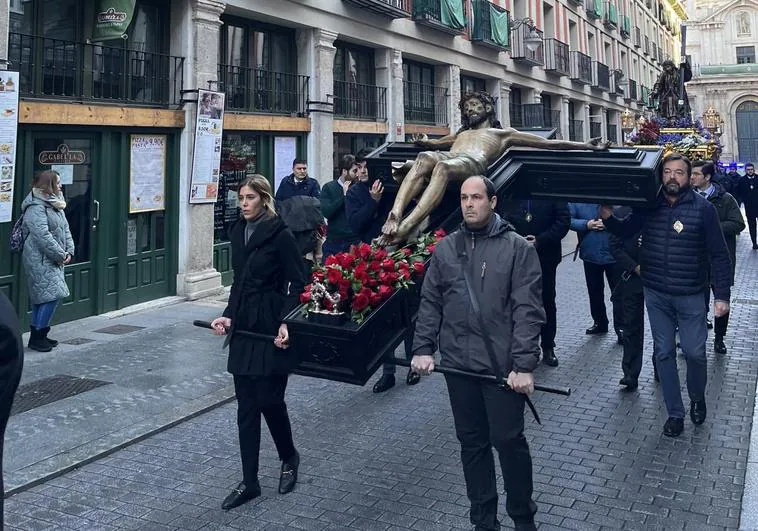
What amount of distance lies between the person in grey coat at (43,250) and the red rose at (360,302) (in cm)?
551

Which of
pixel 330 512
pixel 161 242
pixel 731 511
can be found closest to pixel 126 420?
pixel 330 512

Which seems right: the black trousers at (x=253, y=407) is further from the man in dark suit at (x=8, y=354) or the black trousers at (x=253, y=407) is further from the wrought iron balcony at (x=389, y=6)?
the wrought iron balcony at (x=389, y=6)

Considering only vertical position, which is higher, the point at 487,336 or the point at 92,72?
the point at 92,72

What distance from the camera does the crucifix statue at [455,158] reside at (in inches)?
194

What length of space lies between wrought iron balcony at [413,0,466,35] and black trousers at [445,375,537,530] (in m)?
15.4

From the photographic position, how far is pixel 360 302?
393 cm

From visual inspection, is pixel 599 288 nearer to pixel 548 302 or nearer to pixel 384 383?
pixel 548 302

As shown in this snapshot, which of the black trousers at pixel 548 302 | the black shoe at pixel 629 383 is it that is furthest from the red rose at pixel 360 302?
the black trousers at pixel 548 302

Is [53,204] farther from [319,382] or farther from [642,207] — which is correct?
[642,207]

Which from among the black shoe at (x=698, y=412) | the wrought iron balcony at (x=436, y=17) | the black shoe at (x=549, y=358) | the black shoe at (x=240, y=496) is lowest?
the black shoe at (x=240, y=496)

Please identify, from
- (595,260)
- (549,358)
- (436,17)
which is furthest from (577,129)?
(549,358)

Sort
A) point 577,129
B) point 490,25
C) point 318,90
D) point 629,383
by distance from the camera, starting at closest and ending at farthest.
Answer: point 629,383 < point 318,90 < point 490,25 < point 577,129

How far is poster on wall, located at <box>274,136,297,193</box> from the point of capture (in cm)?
1345

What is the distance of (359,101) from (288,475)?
12.9 m
